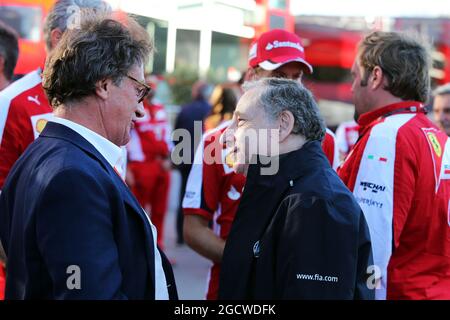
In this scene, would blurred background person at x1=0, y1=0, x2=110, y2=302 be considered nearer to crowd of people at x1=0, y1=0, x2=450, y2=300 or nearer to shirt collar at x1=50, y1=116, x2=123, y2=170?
crowd of people at x1=0, y1=0, x2=450, y2=300

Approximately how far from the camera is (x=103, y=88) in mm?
1853

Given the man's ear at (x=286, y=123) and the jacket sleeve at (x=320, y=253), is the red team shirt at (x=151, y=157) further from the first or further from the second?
the jacket sleeve at (x=320, y=253)

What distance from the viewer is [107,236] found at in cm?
166

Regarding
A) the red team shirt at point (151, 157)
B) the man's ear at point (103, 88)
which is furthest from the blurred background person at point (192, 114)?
the man's ear at point (103, 88)

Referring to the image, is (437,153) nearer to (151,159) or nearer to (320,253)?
(320,253)

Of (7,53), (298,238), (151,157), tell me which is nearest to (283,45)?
(7,53)

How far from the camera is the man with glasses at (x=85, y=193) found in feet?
5.29

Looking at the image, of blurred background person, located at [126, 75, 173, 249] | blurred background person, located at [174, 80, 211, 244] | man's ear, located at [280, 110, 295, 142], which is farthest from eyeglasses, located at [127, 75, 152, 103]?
blurred background person, located at [174, 80, 211, 244]

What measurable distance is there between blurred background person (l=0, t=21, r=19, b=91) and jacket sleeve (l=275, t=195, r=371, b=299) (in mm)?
1977

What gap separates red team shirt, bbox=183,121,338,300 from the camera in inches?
119

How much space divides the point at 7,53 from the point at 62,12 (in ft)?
1.77
